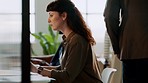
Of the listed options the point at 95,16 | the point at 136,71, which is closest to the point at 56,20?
the point at 136,71

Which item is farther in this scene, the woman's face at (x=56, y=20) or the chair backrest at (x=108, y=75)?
the chair backrest at (x=108, y=75)

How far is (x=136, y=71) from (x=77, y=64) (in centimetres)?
38

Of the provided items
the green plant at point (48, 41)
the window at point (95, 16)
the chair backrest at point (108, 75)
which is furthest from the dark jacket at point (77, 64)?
the window at point (95, 16)

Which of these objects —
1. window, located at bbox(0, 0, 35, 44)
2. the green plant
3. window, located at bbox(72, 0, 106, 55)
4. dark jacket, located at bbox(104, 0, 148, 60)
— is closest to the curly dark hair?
dark jacket, located at bbox(104, 0, 148, 60)

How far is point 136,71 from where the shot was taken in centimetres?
186

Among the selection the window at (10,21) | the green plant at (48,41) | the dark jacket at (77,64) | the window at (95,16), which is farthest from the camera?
the window at (95,16)

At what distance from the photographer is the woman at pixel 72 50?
1995mm

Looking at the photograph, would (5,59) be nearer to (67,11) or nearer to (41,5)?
(67,11)

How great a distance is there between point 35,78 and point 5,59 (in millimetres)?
828

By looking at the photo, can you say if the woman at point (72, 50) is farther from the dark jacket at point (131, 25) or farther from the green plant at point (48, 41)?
the green plant at point (48, 41)

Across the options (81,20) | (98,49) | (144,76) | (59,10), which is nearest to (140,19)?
(144,76)

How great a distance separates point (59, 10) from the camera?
221cm

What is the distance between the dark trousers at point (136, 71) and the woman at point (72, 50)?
0.28 metres

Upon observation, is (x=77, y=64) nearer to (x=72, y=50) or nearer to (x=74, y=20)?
(x=72, y=50)
